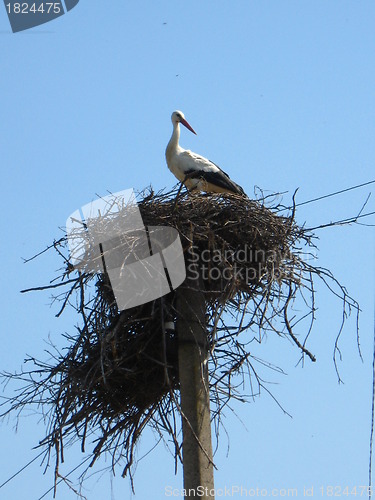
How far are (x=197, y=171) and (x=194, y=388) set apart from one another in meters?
2.74

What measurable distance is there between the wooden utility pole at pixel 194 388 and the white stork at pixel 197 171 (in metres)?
1.80

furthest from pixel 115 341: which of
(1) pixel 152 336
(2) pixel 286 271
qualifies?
(2) pixel 286 271

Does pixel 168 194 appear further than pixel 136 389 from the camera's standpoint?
Yes

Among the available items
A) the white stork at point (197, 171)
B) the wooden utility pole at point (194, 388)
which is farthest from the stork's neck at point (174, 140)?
the wooden utility pole at point (194, 388)

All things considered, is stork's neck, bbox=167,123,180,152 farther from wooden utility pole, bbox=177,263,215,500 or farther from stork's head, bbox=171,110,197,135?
wooden utility pole, bbox=177,263,215,500

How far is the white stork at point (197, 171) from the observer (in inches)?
310

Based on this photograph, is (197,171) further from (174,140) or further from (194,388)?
(194,388)

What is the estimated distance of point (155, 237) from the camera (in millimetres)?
6109

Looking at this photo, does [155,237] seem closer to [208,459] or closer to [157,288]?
[157,288]

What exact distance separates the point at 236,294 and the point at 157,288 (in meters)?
0.50

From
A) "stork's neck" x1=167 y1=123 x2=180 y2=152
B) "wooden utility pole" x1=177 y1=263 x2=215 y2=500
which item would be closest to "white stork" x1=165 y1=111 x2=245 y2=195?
"stork's neck" x1=167 y1=123 x2=180 y2=152

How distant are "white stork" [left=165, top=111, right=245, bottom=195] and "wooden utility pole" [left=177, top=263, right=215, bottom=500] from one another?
1802mm

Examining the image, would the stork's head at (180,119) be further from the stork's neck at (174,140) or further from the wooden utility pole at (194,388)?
the wooden utility pole at (194,388)

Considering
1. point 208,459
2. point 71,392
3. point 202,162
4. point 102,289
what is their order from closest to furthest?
1. point 208,459
2. point 71,392
3. point 102,289
4. point 202,162
